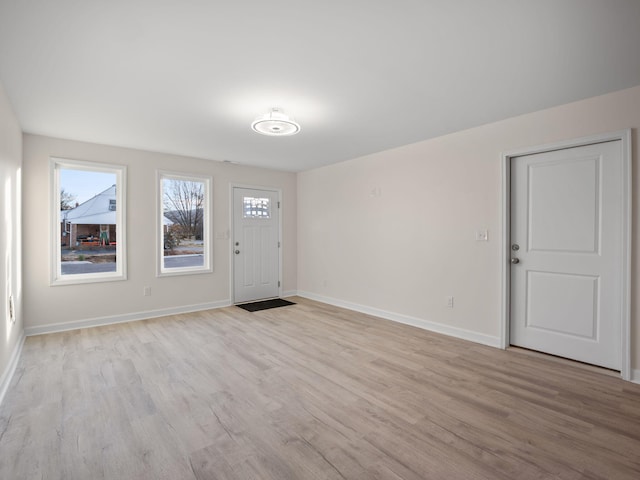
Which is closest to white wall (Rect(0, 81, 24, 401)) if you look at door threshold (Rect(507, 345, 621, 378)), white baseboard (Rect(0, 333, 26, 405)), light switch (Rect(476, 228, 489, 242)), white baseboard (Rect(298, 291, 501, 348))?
white baseboard (Rect(0, 333, 26, 405))

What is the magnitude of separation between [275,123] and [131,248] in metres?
2.98

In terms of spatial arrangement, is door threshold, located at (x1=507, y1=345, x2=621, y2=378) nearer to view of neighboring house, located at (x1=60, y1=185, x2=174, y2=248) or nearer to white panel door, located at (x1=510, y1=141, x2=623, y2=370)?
white panel door, located at (x1=510, y1=141, x2=623, y2=370)

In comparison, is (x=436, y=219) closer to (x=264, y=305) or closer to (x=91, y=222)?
(x=264, y=305)

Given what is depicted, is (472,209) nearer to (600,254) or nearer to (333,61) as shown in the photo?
(600,254)

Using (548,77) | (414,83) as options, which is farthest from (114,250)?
(548,77)

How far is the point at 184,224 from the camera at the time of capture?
5168 millimetres

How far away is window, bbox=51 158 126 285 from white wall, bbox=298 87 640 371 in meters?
3.19

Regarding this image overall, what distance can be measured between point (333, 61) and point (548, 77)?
1.70 m

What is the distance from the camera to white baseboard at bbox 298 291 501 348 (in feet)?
11.9

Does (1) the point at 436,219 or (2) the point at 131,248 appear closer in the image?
Result: (1) the point at 436,219

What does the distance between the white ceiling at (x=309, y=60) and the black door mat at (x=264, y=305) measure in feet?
9.47

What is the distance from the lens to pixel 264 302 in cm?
574

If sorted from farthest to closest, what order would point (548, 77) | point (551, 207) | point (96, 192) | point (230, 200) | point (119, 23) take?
1. point (230, 200)
2. point (96, 192)
3. point (551, 207)
4. point (548, 77)
5. point (119, 23)

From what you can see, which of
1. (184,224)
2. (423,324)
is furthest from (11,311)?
(423,324)
